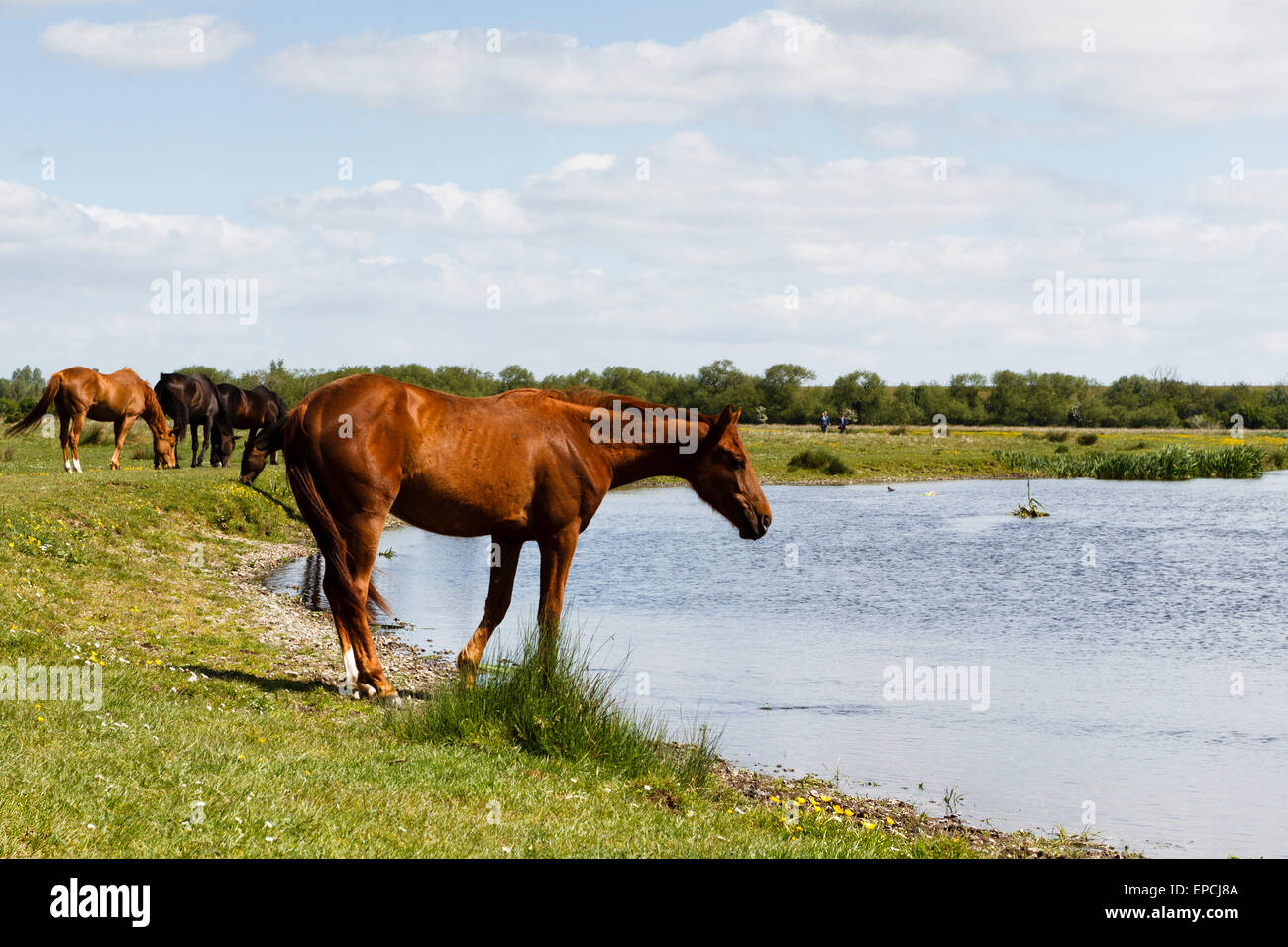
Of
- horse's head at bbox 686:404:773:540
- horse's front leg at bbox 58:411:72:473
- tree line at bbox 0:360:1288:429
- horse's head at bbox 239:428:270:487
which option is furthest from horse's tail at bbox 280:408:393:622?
tree line at bbox 0:360:1288:429

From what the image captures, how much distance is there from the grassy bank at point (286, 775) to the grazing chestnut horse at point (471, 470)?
3.86 feet

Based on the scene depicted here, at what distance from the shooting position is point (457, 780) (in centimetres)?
683

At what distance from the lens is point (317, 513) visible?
29.1 feet

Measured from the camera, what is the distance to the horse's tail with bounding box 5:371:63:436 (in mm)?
21578

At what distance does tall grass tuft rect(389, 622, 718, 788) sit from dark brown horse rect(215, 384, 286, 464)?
66.7 feet

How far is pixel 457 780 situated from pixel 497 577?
299cm

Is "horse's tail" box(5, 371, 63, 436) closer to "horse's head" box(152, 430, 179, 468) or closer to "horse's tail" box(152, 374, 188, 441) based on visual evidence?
"horse's head" box(152, 430, 179, 468)

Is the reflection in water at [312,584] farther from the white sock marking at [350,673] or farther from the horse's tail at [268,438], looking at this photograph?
the white sock marking at [350,673]

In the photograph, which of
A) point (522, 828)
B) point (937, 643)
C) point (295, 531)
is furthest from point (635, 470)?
point (295, 531)

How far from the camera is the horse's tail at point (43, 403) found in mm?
21578

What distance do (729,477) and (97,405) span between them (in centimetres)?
1905

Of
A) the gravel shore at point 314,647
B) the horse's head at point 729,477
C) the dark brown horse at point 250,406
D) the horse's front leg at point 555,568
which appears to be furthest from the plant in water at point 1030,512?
the horse's front leg at point 555,568

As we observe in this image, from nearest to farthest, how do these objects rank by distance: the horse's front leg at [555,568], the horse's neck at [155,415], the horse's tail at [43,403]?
the horse's front leg at [555,568], the horse's tail at [43,403], the horse's neck at [155,415]

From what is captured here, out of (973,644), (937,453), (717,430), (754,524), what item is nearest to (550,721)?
(754,524)
